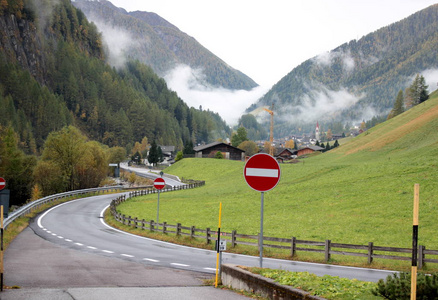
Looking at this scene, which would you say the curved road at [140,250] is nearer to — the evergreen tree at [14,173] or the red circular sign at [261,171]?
the red circular sign at [261,171]

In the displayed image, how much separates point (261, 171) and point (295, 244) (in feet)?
33.5

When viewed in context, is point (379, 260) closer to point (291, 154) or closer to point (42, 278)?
point (42, 278)

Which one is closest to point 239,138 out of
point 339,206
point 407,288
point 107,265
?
point 339,206

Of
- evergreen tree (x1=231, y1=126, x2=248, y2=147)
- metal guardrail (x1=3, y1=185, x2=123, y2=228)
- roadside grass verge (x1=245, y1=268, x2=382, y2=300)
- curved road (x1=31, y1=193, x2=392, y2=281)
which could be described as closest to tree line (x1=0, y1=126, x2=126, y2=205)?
metal guardrail (x1=3, y1=185, x2=123, y2=228)

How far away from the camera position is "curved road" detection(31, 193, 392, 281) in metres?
16.3

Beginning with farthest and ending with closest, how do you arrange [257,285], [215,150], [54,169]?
[215,150] → [54,169] → [257,285]

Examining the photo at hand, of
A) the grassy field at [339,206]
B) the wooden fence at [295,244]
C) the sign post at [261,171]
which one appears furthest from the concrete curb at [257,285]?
the grassy field at [339,206]

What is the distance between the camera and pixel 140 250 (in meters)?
21.3

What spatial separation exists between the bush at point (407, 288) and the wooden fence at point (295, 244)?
9.81m

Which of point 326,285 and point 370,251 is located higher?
point 326,285

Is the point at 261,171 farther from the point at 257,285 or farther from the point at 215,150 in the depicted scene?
the point at 215,150

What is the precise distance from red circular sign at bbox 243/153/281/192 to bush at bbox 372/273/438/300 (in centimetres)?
365

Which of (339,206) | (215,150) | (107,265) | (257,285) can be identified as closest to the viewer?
(257,285)

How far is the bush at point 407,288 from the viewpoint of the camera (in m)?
6.48
